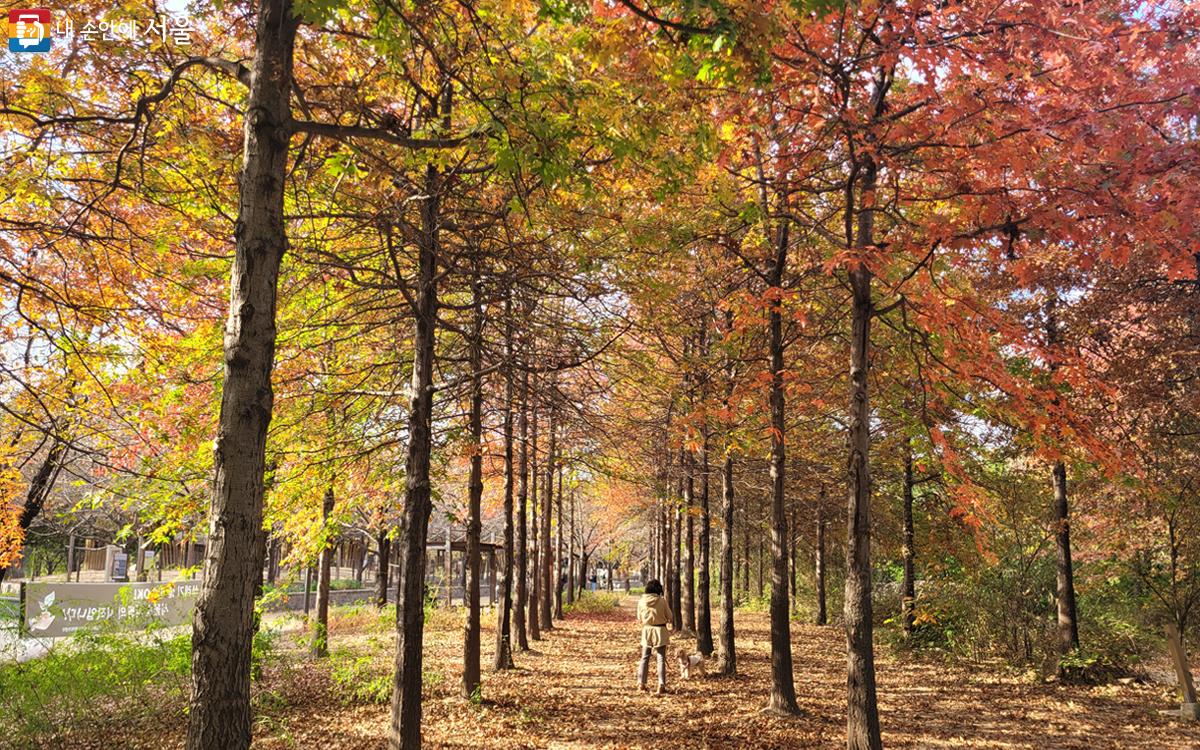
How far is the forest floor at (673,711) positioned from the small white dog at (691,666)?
0.27m

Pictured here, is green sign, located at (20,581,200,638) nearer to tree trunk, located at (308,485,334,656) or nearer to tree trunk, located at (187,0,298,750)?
tree trunk, located at (308,485,334,656)

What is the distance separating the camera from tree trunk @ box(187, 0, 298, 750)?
3715mm

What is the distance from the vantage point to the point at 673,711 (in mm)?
10148

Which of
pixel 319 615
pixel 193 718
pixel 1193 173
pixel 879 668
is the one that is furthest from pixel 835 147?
pixel 319 615

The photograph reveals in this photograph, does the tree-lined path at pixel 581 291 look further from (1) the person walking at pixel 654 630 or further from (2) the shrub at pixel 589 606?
(2) the shrub at pixel 589 606

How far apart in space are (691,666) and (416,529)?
786 cm

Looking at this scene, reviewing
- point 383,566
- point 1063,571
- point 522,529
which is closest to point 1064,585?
point 1063,571

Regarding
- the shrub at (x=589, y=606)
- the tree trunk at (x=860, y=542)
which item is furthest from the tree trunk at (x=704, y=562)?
the shrub at (x=589, y=606)

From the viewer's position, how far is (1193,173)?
714 centimetres

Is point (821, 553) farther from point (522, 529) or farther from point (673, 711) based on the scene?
point (673, 711)

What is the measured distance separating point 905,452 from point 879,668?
4780mm

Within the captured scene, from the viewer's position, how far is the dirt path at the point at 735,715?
8.67m

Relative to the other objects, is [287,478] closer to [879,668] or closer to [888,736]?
[888,736]

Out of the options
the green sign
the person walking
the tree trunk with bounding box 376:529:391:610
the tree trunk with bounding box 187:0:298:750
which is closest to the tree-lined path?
the tree trunk with bounding box 187:0:298:750
